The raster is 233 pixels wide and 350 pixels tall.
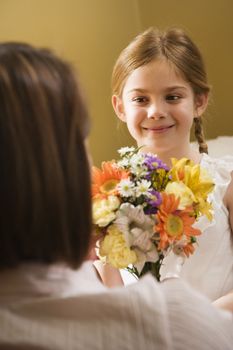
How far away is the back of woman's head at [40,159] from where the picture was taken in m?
0.58

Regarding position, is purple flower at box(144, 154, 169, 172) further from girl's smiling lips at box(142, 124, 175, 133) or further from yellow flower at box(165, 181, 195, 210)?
girl's smiling lips at box(142, 124, 175, 133)

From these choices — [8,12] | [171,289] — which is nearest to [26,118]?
[171,289]

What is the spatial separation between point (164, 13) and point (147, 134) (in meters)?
1.17

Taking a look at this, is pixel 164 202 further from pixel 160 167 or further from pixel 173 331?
pixel 173 331

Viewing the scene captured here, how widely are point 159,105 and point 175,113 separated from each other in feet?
0.16

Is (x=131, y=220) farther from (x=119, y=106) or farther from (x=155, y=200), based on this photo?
(x=119, y=106)

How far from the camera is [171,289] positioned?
642 mm

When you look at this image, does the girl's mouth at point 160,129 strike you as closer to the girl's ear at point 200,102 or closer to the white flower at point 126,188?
the girl's ear at point 200,102

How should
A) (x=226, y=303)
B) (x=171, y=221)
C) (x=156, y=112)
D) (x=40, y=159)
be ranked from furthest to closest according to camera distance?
(x=156, y=112)
(x=226, y=303)
(x=171, y=221)
(x=40, y=159)

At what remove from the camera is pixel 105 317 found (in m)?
0.60

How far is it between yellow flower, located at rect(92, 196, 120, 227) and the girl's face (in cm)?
39

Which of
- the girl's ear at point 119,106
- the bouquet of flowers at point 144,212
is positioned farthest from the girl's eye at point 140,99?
the bouquet of flowers at point 144,212

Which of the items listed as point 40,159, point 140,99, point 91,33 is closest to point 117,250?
point 40,159

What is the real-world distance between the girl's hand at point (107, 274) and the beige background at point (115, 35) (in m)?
1.10
